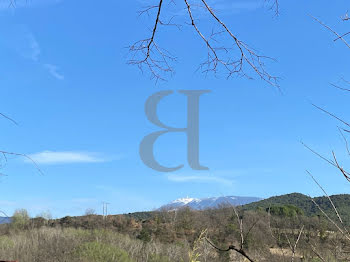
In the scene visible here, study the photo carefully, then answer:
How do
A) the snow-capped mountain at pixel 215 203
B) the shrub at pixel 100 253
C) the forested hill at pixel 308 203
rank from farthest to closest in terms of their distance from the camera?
the forested hill at pixel 308 203 < the shrub at pixel 100 253 < the snow-capped mountain at pixel 215 203

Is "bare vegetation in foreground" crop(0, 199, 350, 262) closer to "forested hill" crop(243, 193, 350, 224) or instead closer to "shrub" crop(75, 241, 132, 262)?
"shrub" crop(75, 241, 132, 262)

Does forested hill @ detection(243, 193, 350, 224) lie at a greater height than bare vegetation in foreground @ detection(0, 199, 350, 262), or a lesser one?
greater

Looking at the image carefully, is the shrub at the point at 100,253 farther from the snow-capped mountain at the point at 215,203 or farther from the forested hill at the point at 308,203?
the forested hill at the point at 308,203

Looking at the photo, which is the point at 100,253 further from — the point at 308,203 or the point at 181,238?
the point at 308,203

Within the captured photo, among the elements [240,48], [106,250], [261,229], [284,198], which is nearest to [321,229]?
[261,229]

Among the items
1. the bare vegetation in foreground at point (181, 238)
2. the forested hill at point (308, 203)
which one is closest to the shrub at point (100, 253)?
the bare vegetation in foreground at point (181, 238)

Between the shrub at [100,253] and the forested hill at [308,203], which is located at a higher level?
the forested hill at [308,203]

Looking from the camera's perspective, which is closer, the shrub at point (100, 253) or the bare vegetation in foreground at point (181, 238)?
the bare vegetation in foreground at point (181, 238)

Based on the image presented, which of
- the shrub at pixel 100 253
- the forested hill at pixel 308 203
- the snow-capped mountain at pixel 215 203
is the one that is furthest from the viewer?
the forested hill at pixel 308 203

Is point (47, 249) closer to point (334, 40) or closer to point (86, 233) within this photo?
point (86, 233)

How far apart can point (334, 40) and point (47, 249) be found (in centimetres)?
1014

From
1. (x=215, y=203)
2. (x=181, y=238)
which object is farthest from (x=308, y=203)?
(x=215, y=203)

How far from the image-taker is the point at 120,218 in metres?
32.2

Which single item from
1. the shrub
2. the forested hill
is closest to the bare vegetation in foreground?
the shrub
